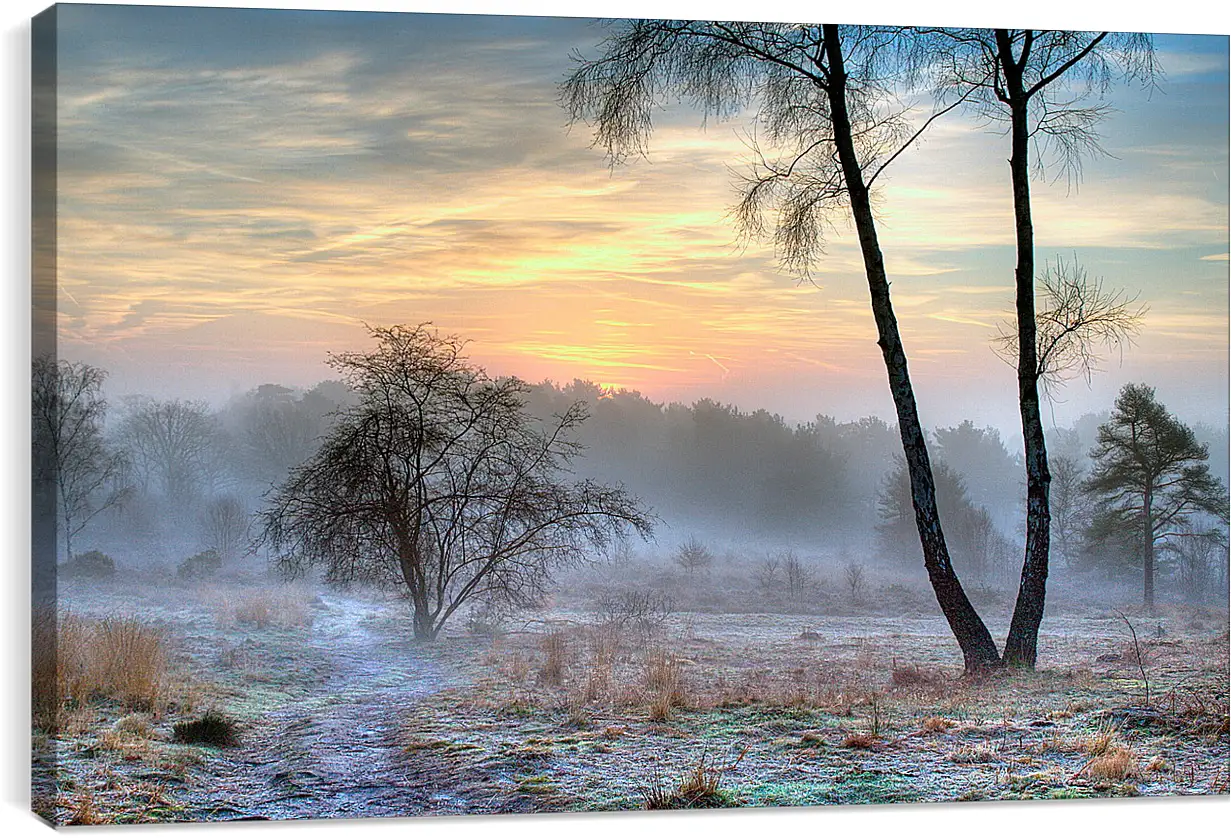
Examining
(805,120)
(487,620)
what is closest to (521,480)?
(487,620)

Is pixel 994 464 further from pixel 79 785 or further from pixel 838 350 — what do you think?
pixel 79 785

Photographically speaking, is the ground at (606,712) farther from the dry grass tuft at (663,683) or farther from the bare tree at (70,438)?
the bare tree at (70,438)

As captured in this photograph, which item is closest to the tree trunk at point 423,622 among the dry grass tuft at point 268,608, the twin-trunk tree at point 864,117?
the dry grass tuft at point 268,608

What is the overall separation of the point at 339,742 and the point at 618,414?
1817mm

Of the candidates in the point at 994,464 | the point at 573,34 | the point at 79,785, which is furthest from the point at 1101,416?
the point at 79,785

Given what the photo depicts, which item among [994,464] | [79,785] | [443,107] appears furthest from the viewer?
[994,464]

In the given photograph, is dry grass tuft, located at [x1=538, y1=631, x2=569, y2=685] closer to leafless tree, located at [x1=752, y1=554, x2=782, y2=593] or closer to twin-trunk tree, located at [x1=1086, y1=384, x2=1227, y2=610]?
leafless tree, located at [x1=752, y1=554, x2=782, y2=593]

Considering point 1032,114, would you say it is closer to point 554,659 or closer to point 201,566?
point 554,659

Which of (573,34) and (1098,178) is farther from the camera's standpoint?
(1098,178)

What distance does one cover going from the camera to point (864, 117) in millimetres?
6699

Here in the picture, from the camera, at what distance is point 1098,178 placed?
22.4 ft

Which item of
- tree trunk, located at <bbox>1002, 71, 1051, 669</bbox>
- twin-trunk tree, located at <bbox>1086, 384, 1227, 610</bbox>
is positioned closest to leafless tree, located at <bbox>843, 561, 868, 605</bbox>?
tree trunk, located at <bbox>1002, 71, 1051, 669</bbox>

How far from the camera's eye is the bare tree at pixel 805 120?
648 cm

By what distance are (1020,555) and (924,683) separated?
29.6 inches
